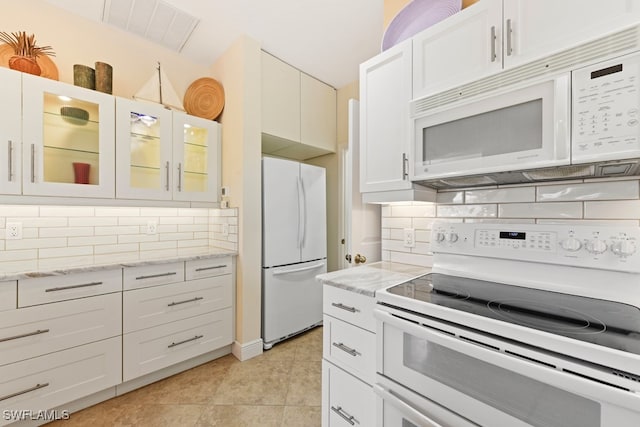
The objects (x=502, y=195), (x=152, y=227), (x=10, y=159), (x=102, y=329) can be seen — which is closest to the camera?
(x=502, y=195)

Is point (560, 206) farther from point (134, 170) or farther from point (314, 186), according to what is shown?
point (134, 170)

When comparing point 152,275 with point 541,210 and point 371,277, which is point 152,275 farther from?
point 541,210

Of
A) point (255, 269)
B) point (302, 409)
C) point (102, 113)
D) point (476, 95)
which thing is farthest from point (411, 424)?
point (102, 113)

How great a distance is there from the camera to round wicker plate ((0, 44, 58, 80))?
1.75 meters

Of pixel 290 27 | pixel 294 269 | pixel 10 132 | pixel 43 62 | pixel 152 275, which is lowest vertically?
pixel 294 269

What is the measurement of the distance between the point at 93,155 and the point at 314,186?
1.83m

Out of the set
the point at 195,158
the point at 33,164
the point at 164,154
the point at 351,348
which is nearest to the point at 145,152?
the point at 164,154

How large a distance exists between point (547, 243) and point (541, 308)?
1.13 ft

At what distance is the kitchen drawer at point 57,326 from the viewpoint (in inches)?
56.6

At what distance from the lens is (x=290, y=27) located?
7.32 feet

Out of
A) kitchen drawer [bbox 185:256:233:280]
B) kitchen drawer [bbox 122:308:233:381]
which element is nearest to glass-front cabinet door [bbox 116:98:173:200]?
kitchen drawer [bbox 185:256:233:280]

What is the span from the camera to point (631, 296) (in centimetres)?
98

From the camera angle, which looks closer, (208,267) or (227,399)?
(227,399)

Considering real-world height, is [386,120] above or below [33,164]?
above
